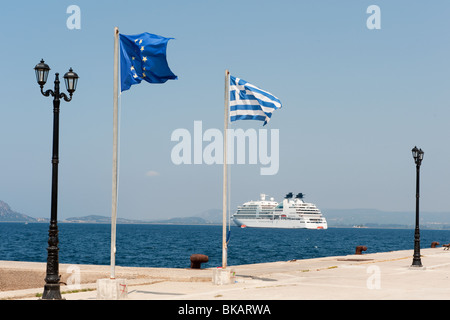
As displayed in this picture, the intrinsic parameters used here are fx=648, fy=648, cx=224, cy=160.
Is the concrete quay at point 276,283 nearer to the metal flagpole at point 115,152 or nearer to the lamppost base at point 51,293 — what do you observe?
the lamppost base at point 51,293

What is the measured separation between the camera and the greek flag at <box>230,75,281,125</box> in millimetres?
20875

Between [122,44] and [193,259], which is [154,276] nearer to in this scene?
[193,259]

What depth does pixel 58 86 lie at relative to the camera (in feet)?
53.9

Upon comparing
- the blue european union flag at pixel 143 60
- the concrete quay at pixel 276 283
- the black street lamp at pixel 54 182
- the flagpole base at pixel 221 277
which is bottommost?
the concrete quay at pixel 276 283

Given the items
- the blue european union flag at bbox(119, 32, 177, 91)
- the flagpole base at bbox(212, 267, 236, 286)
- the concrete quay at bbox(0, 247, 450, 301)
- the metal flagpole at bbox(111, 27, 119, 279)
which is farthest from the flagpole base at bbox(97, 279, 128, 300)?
the blue european union flag at bbox(119, 32, 177, 91)

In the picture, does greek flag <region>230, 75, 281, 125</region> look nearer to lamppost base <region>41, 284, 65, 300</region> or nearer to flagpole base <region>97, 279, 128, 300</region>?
flagpole base <region>97, 279, 128, 300</region>

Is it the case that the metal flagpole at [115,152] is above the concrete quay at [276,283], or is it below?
above

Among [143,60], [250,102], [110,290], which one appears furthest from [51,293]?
[250,102]

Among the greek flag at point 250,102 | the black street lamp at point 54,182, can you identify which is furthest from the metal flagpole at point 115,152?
the greek flag at point 250,102

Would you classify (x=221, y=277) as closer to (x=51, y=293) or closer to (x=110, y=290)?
(x=110, y=290)

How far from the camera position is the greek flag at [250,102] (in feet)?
68.5

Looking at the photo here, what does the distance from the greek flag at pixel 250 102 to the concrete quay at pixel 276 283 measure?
5402 mm

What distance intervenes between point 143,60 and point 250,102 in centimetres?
533

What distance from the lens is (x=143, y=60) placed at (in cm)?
1670
